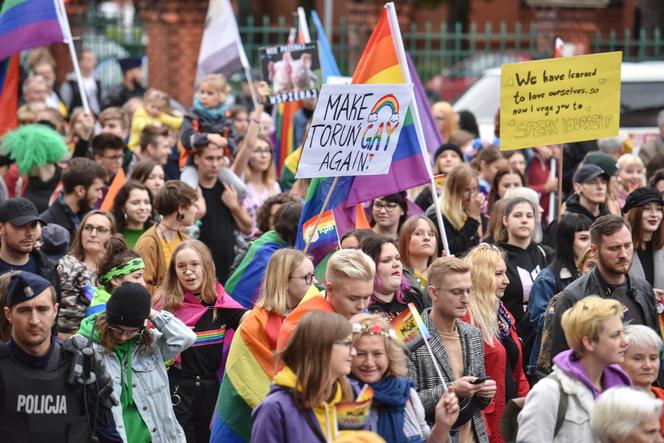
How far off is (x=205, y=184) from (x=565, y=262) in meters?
3.45

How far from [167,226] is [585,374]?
4.24 meters

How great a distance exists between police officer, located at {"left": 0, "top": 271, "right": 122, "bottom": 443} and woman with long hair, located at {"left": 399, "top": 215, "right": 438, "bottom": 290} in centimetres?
305

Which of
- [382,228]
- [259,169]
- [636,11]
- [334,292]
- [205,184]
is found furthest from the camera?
[636,11]

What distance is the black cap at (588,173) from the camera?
1053 cm

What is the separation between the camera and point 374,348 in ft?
19.8

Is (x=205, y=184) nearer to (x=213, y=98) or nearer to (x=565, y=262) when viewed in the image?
(x=213, y=98)

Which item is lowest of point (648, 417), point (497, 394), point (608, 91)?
point (497, 394)

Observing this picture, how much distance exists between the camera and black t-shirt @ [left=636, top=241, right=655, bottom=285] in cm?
866

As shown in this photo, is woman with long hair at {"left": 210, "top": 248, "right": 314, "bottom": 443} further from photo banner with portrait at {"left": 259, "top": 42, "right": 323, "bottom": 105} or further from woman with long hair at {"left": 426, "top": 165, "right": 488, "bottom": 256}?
photo banner with portrait at {"left": 259, "top": 42, "right": 323, "bottom": 105}

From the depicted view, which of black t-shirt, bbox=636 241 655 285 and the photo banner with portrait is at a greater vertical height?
the photo banner with portrait

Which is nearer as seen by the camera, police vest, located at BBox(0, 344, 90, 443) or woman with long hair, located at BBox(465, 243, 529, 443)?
police vest, located at BBox(0, 344, 90, 443)

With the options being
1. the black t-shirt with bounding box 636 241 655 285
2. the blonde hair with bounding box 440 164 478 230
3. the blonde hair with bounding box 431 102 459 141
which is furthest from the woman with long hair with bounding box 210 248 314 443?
the blonde hair with bounding box 431 102 459 141

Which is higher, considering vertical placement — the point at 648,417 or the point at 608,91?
the point at 608,91

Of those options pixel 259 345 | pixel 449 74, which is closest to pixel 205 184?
pixel 259 345
